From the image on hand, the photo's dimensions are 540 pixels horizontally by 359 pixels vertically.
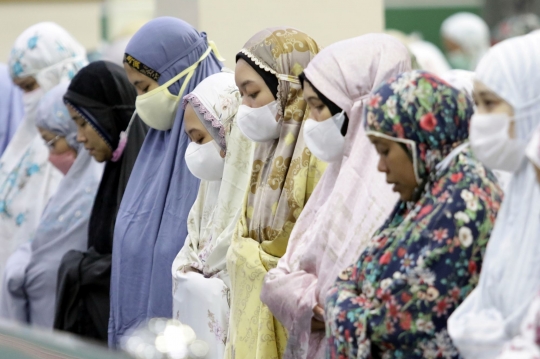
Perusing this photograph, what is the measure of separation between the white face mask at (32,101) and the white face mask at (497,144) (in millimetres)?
4306

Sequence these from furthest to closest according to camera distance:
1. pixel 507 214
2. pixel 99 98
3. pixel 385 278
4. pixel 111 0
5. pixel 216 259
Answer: pixel 111 0
pixel 99 98
pixel 216 259
pixel 385 278
pixel 507 214

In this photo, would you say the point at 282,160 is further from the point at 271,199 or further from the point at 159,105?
the point at 159,105

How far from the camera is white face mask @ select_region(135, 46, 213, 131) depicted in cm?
484

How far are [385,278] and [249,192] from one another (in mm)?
1266

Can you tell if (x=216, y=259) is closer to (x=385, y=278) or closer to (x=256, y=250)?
(x=256, y=250)

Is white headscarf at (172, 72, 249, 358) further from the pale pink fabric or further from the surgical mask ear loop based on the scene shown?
the surgical mask ear loop

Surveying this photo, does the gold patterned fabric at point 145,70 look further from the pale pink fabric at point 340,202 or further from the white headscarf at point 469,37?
the white headscarf at point 469,37

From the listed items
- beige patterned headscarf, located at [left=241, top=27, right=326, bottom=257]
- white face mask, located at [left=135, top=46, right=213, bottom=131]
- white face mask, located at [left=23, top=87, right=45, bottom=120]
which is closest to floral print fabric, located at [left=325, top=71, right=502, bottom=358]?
beige patterned headscarf, located at [left=241, top=27, right=326, bottom=257]

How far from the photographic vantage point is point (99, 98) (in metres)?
5.39

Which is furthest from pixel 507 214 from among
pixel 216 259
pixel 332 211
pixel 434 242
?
pixel 216 259

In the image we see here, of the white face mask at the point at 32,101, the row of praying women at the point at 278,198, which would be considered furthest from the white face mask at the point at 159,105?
the white face mask at the point at 32,101

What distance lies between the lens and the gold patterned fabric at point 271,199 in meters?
3.87

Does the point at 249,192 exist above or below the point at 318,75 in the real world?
below

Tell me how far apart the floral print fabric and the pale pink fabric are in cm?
32
